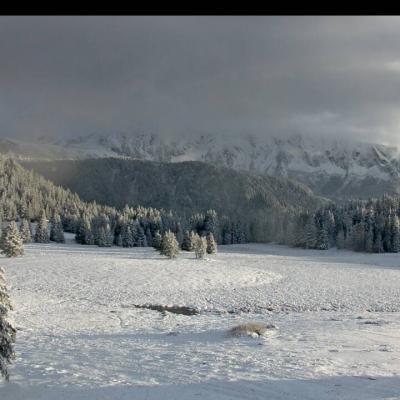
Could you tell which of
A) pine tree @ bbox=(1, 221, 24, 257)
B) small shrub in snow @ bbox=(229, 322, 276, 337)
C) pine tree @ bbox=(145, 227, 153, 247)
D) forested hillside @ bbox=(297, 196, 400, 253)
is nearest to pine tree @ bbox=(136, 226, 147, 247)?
pine tree @ bbox=(145, 227, 153, 247)

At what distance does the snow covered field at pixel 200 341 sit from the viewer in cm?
1523

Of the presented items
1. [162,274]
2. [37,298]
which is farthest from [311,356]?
[162,274]

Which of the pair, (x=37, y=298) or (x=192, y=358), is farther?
(x=37, y=298)

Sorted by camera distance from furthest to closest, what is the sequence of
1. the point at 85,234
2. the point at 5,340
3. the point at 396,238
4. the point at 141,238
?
the point at 141,238
the point at 85,234
the point at 396,238
the point at 5,340

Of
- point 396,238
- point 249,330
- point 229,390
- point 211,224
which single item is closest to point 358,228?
point 396,238

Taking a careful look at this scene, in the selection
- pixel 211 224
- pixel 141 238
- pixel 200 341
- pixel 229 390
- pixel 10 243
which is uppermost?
pixel 211 224

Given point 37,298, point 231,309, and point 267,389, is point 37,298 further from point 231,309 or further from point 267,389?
point 267,389

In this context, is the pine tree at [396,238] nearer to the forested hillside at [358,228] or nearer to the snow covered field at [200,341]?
the forested hillside at [358,228]

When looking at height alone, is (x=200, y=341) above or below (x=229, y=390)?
below

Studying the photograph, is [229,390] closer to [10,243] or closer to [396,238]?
[10,243]

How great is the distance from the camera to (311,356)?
62.3ft

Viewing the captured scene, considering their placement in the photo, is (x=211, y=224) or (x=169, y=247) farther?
(x=211, y=224)

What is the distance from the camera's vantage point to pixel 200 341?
22.5 metres
